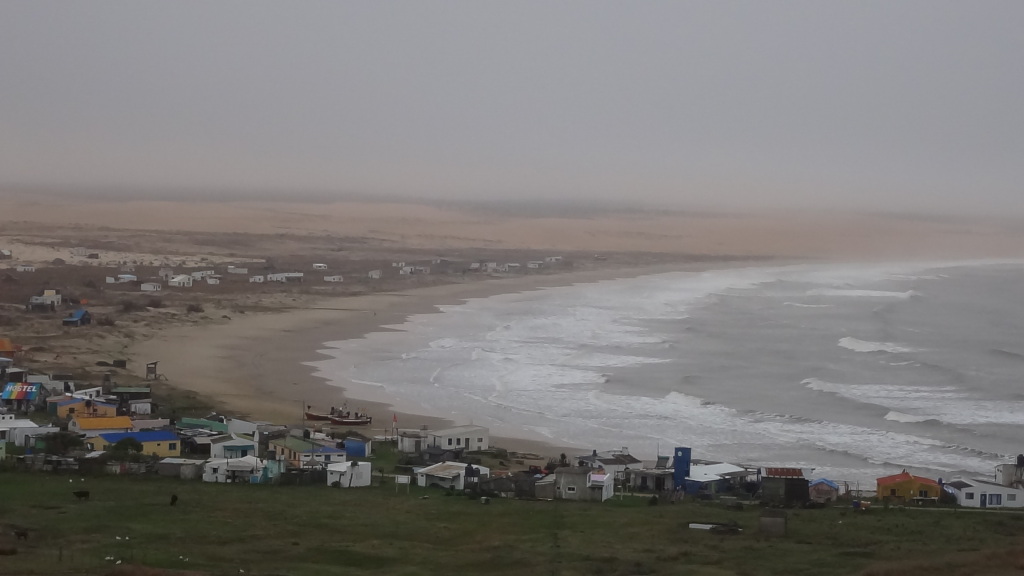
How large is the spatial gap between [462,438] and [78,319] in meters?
32.3

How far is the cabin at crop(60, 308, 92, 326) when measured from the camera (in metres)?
57.2

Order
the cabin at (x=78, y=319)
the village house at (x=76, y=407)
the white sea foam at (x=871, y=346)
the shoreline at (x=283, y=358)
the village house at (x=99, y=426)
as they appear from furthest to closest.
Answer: the white sea foam at (x=871, y=346), the cabin at (x=78, y=319), the shoreline at (x=283, y=358), the village house at (x=76, y=407), the village house at (x=99, y=426)

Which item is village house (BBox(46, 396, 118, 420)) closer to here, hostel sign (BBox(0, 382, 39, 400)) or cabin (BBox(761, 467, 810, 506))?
hostel sign (BBox(0, 382, 39, 400))

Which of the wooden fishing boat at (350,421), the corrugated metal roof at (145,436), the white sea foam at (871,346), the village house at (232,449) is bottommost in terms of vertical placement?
the wooden fishing boat at (350,421)

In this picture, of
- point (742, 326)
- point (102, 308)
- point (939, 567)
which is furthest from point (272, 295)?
point (939, 567)

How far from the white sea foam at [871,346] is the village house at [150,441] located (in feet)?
137

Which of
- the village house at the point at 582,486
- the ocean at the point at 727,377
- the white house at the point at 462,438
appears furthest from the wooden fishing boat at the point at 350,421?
the village house at the point at 582,486

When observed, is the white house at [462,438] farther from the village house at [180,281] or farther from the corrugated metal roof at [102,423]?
the village house at [180,281]

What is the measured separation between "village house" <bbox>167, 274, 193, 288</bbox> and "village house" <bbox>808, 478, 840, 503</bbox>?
6876 centimetres

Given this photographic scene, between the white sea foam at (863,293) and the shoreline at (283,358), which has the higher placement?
the white sea foam at (863,293)

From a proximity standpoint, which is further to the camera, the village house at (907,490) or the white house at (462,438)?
the white house at (462,438)

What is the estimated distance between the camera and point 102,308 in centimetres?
6719

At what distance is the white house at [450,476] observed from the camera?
90.3ft

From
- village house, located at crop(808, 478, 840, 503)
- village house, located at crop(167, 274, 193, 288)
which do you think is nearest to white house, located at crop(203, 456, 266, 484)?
village house, located at crop(808, 478, 840, 503)
